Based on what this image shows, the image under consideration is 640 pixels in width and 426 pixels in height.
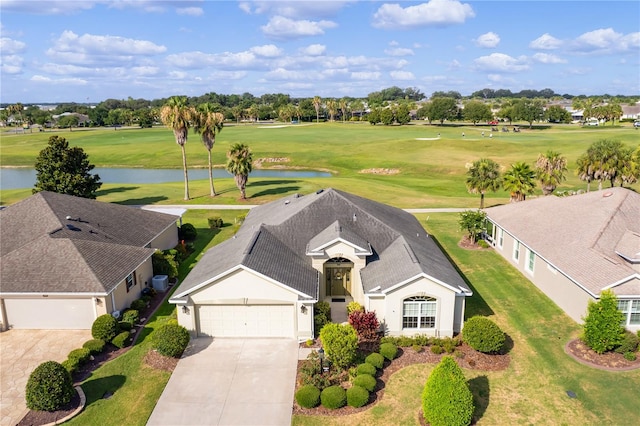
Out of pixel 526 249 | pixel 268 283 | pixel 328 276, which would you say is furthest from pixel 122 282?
pixel 526 249

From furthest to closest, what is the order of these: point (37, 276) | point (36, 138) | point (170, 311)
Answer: point (36, 138) → point (170, 311) → point (37, 276)

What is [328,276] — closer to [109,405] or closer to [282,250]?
[282,250]

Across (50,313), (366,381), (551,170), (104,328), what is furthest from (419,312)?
(551,170)

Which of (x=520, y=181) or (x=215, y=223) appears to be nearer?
(x=520, y=181)

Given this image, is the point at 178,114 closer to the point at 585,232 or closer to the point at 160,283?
the point at 160,283

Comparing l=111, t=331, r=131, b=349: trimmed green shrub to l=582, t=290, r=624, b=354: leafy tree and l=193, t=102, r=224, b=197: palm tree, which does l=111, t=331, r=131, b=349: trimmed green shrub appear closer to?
l=582, t=290, r=624, b=354: leafy tree

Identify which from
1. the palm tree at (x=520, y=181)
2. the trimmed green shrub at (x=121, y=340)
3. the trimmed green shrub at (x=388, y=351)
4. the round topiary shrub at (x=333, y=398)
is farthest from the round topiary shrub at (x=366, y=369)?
the palm tree at (x=520, y=181)
